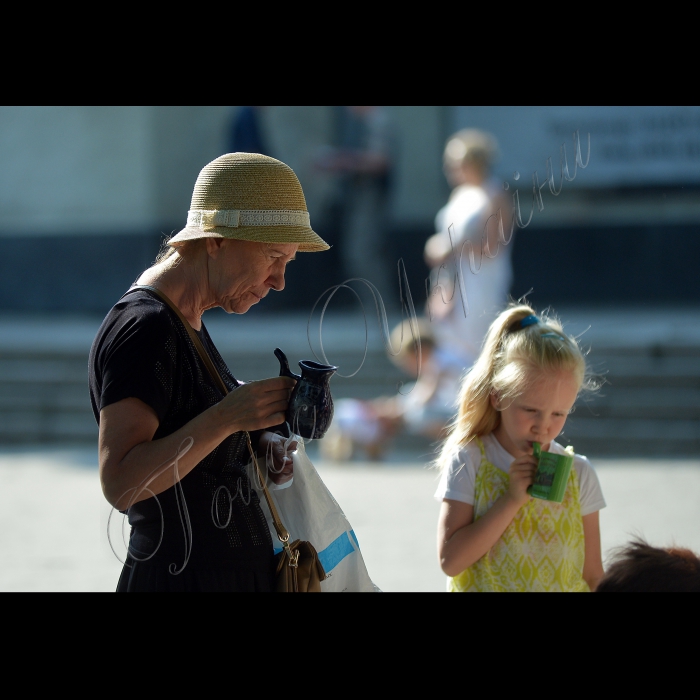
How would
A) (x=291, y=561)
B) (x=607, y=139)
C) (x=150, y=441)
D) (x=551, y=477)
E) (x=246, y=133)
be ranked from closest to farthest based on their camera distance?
(x=150, y=441)
(x=291, y=561)
(x=551, y=477)
(x=246, y=133)
(x=607, y=139)

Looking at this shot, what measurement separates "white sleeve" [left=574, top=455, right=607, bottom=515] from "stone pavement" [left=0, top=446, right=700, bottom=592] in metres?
1.94

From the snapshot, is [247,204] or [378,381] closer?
[247,204]

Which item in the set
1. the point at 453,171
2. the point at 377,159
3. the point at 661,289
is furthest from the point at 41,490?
the point at 661,289

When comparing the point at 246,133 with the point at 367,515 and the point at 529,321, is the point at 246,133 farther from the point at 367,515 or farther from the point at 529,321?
the point at 529,321

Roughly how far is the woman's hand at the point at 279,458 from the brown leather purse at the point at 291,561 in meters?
0.04

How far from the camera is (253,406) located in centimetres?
177

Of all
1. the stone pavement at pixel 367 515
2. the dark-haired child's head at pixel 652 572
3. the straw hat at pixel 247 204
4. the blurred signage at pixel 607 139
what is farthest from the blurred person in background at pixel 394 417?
the straw hat at pixel 247 204

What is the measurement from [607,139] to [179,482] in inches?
328

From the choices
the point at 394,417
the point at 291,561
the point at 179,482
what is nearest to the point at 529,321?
the point at 291,561

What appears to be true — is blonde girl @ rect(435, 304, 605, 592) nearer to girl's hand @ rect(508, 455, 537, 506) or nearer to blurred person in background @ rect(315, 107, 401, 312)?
girl's hand @ rect(508, 455, 537, 506)

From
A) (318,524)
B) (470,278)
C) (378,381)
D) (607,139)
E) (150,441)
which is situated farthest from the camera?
(607,139)

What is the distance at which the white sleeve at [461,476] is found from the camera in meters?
2.32

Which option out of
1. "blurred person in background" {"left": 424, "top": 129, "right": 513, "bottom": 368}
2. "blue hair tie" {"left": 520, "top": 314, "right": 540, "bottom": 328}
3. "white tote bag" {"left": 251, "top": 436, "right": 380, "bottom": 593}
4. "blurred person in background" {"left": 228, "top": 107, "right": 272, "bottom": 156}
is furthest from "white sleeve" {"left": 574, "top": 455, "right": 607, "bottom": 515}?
"blurred person in background" {"left": 228, "top": 107, "right": 272, "bottom": 156}
